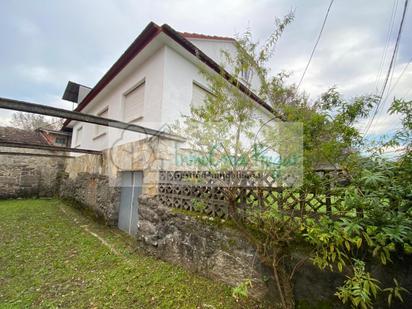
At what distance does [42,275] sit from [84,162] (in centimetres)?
688

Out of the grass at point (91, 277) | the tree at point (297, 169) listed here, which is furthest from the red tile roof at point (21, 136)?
the tree at point (297, 169)

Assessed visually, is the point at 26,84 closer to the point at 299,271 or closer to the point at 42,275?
the point at 42,275

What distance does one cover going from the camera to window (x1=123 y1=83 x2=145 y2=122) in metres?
5.72

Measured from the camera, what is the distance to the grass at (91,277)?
2.62 metres

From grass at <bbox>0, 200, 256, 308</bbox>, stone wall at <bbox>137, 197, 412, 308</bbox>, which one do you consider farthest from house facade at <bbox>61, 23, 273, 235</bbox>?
grass at <bbox>0, 200, 256, 308</bbox>

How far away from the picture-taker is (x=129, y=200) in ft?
18.6

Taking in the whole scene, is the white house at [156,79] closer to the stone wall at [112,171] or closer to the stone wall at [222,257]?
the stone wall at [112,171]

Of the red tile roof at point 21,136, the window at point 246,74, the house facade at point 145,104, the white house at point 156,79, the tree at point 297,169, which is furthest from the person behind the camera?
the red tile roof at point 21,136

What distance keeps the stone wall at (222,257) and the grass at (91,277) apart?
0.22 metres

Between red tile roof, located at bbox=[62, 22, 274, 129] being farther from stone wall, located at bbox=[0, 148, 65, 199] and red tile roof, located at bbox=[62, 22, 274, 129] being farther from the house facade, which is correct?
stone wall, located at bbox=[0, 148, 65, 199]

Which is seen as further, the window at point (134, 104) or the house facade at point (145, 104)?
the window at point (134, 104)

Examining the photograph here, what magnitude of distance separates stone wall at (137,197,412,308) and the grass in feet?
0.71

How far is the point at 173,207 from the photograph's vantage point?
3.93 meters

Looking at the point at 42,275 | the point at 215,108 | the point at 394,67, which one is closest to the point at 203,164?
the point at 215,108
